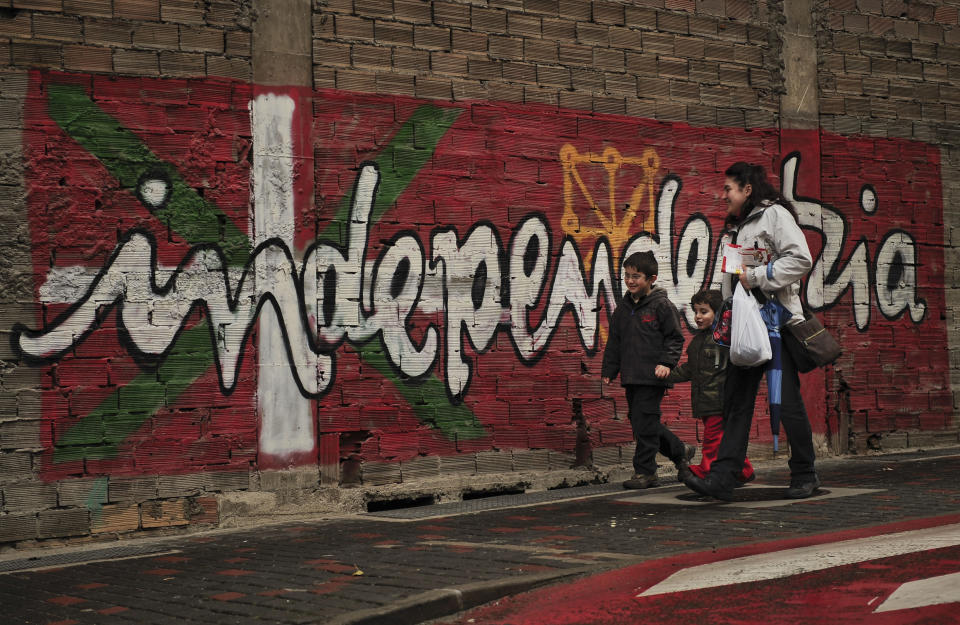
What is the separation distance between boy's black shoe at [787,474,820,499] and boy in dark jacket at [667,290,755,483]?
600mm

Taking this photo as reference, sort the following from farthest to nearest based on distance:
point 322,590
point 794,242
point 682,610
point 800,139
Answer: point 800,139, point 794,242, point 322,590, point 682,610

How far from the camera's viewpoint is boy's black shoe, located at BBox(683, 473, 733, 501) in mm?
7703

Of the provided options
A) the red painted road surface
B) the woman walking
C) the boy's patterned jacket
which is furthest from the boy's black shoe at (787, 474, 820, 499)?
the red painted road surface

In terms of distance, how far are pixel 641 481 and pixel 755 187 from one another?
8.02 feet

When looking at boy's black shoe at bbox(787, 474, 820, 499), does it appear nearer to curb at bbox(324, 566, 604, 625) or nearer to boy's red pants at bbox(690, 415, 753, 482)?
boy's red pants at bbox(690, 415, 753, 482)

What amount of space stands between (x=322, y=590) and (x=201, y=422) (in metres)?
2.93

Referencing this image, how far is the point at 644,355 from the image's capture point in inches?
350

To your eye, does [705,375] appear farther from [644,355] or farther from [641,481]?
[641,481]

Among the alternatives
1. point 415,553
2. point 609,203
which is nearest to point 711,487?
point 415,553

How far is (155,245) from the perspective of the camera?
8117 millimetres

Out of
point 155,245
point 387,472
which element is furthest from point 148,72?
point 387,472

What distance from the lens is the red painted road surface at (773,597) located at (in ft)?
15.6

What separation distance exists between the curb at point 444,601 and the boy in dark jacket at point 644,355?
326 centimetres

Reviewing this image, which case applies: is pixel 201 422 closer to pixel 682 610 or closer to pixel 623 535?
pixel 623 535
